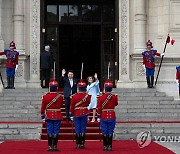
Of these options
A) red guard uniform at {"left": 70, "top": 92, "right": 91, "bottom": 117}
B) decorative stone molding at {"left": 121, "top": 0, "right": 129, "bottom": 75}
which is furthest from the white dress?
decorative stone molding at {"left": 121, "top": 0, "right": 129, "bottom": 75}

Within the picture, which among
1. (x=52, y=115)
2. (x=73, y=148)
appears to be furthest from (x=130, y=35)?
(x=52, y=115)

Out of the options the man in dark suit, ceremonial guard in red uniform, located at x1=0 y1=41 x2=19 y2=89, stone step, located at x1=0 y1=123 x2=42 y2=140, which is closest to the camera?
stone step, located at x1=0 y1=123 x2=42 y2=140

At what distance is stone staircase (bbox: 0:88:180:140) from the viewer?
658 inches

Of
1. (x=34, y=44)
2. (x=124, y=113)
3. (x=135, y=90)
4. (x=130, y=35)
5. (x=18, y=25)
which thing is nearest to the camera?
(x=124, y=113)

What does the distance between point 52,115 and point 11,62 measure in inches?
319

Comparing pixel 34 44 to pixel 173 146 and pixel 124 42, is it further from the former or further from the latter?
pixel 173 146

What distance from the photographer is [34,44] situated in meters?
23.1

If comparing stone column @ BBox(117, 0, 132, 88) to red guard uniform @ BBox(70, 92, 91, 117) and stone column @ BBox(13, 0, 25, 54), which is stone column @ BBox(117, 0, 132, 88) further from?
red guard uniform @ BBox(70, 92, 91, 117)

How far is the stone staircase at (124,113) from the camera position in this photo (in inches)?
658

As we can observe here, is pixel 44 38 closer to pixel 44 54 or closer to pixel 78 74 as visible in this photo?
pixel 44 54

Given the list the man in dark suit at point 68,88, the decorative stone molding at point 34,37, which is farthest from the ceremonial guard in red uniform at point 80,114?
the decorative stone molding at point 34,37

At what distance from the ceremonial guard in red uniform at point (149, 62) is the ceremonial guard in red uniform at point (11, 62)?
5.58m

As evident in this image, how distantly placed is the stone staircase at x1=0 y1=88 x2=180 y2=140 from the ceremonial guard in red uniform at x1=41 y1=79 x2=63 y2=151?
2.83 m

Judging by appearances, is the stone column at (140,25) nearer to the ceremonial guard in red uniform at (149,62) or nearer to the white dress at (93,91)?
the ceremonial guard in red uniform at (149,62)
